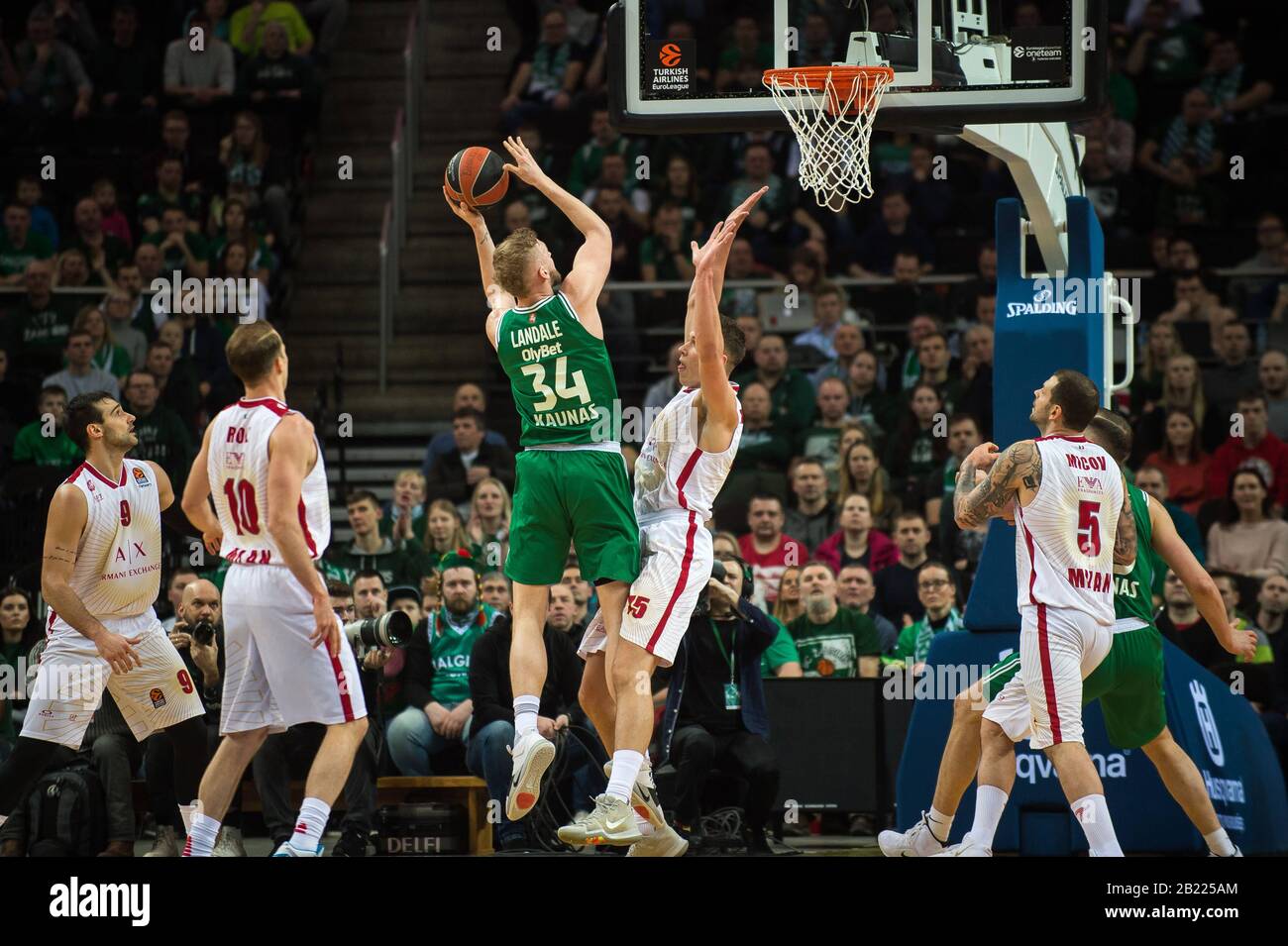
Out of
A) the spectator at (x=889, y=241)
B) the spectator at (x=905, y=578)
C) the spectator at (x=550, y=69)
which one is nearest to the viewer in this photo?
the spectator at (x=905, y=578)

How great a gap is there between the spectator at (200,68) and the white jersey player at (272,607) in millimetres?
10162

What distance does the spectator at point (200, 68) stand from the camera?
17594mm

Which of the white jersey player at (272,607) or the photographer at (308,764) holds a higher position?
the white jersey player at (272,607)

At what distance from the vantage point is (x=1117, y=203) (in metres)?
16.2

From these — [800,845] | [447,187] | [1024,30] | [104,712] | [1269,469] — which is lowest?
[800,845]

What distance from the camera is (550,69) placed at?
17.5m

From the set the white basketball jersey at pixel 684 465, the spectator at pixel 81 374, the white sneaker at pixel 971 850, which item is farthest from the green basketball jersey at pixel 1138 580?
the spectator at pixel 81 374

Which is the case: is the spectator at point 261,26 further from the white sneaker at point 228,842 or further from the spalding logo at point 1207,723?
the spalding logo at point 1207,723

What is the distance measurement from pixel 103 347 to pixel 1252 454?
351 inches

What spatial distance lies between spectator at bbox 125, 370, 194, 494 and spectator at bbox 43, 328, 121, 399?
0.67 m

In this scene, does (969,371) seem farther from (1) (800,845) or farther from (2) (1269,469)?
(1) (800,845)
